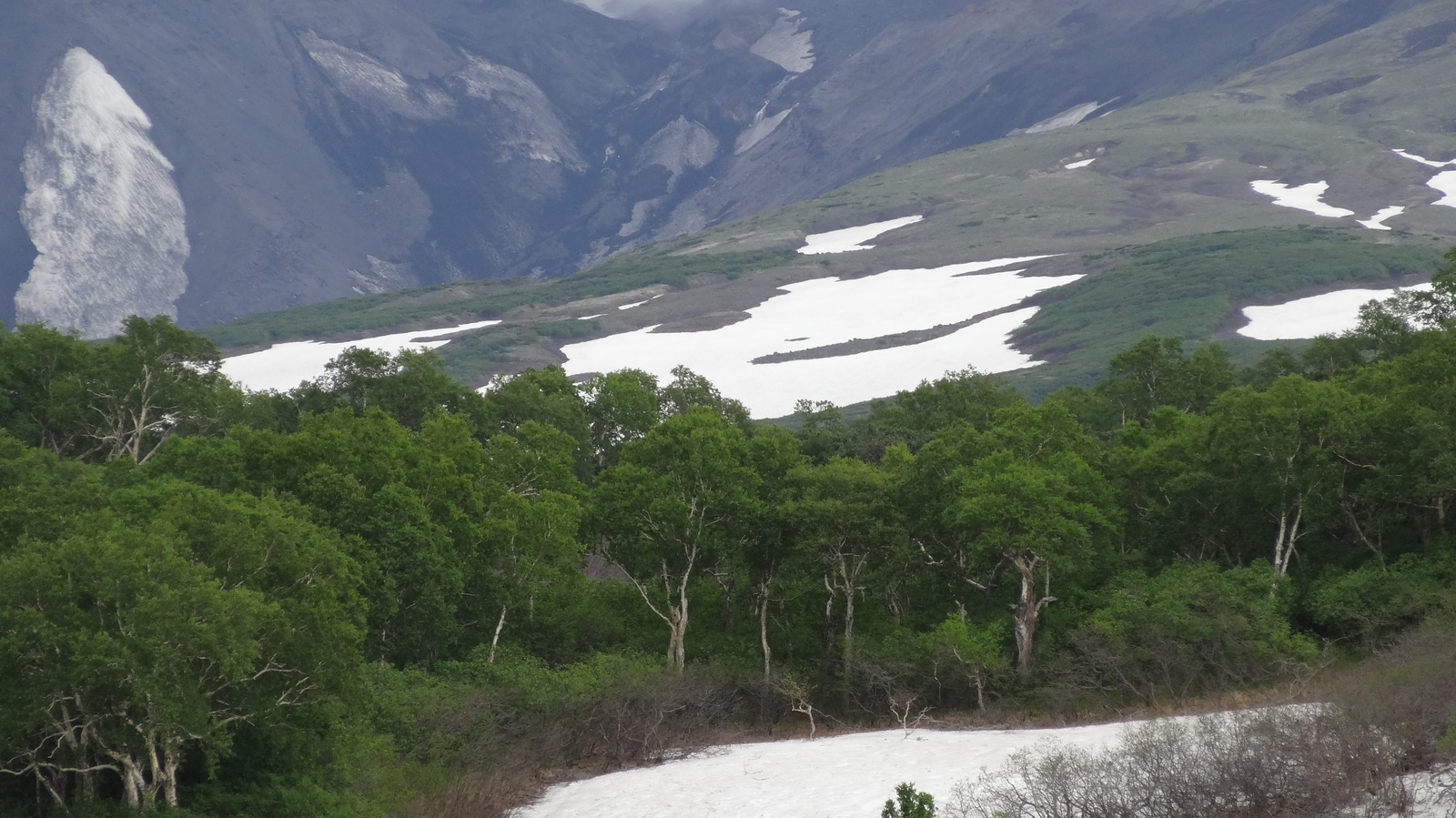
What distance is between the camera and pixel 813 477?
127ft

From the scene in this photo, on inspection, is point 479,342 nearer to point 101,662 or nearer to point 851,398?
point 851,398

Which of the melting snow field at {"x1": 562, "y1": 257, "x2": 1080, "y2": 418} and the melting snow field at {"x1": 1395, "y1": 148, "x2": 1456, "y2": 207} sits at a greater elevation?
the melting snow field at {"x1": 1395, "y1": 148, "x2": 1456, "y2": 207}

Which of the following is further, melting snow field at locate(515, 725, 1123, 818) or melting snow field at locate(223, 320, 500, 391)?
melting snow field at locate(223, 320, 500, 391)

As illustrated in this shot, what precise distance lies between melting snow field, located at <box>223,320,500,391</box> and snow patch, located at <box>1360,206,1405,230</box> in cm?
10526

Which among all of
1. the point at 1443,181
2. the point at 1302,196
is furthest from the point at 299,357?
the point at 1443,181

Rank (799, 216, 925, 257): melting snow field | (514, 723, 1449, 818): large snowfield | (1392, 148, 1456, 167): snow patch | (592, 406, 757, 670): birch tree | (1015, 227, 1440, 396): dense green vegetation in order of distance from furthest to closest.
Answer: (1392, 148, 1456, 167): snow patch
(799, 216, 925, 257): melting snow field
(1015, 227, 1440, 396): dense green vegetation
(592, 406, 757, 670): birch tree
(514, 723, 1449, 818): large snowfield

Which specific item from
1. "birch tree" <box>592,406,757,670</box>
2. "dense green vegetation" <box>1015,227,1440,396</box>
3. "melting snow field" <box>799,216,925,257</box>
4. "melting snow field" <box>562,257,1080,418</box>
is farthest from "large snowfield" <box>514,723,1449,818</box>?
"melting snow field" <box>799,216,925,257</box>

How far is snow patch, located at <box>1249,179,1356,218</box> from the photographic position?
174125 millimetres

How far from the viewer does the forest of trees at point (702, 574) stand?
75.7 feet

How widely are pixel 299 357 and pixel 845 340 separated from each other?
58.3 meters

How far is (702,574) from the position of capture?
4047 centimetres

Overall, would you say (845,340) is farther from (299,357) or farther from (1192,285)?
(299,357)

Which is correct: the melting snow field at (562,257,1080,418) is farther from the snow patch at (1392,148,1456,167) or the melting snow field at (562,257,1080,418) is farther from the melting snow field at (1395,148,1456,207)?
the snow patch at (1392,148,1456,167)

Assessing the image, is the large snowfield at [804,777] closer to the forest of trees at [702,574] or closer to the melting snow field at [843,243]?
the forest of trees at [702,574]
